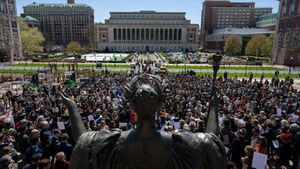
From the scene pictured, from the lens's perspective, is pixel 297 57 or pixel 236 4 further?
pixel 236 4

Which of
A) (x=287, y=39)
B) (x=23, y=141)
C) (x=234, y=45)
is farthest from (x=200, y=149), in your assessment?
(x=234, y=45)

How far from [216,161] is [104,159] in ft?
3.36

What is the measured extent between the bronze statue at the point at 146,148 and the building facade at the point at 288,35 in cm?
6178

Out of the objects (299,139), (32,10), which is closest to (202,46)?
(32,10)

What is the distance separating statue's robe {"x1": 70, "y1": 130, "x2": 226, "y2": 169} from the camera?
2029 millimetres

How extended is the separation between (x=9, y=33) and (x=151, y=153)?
76.4 meters

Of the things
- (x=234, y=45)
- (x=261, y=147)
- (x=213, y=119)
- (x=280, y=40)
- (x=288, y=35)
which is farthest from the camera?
(x=234, y=45)

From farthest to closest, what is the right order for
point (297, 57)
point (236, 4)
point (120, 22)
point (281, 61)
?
point (236, 4), point (120, 22), point (281, 61), point (297, 57)

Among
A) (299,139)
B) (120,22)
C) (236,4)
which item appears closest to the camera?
(299,139)

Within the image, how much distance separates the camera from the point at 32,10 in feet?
506

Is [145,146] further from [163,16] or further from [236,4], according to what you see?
[236,4]

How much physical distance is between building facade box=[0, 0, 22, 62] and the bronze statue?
69.9 m

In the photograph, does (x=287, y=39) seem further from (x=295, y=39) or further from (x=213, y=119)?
(x=213, y=119)

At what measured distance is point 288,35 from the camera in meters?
60.6
